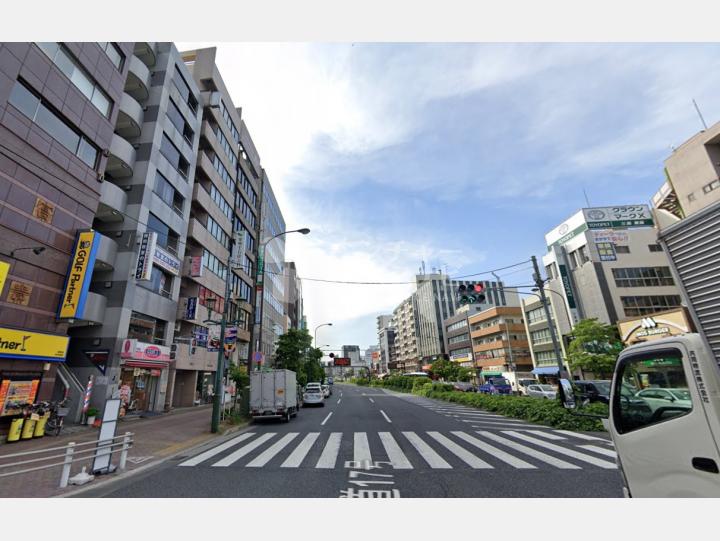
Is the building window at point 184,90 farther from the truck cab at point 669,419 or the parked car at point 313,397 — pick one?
the truck cab at point 669,419

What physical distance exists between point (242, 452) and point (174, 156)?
2277 centimetres

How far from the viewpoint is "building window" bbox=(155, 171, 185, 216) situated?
22.2 metres

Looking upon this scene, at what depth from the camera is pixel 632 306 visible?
38.3 metres

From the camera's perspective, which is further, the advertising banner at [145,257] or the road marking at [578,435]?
the advertising banner at [145,257]

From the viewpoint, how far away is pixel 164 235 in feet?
74.3


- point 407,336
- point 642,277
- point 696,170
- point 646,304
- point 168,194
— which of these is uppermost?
point 696,170

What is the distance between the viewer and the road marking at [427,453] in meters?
7.64

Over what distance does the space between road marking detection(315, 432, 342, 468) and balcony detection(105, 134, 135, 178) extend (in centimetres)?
2008

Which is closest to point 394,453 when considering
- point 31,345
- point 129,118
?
point 31,345

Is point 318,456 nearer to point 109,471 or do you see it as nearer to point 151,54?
point 109,471

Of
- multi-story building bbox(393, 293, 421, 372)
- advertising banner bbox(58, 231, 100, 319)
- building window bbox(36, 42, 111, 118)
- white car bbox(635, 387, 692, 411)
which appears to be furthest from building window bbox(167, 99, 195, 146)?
multi-story building bbox(393, 293, 421, 372)

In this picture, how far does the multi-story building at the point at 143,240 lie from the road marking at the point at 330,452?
44.4ft

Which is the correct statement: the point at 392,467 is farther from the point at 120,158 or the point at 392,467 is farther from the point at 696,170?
the point at 696,170

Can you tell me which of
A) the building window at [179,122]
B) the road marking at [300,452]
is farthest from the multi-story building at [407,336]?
the road marking at [300,452]
